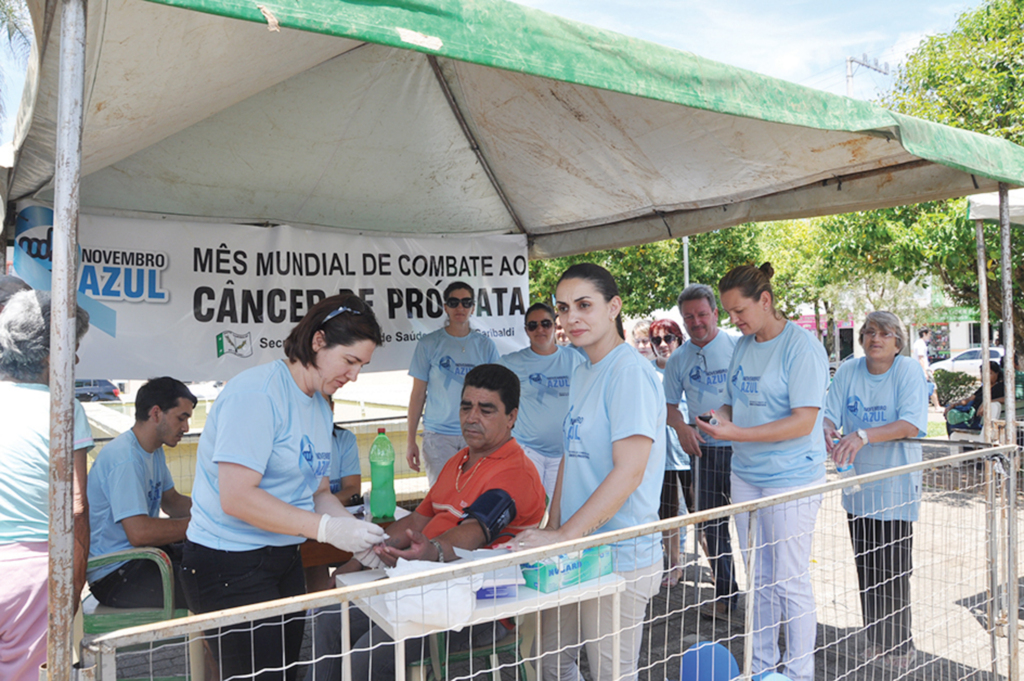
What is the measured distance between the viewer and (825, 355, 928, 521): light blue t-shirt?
12.1 feet

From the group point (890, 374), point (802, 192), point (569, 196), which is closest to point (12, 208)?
point (569, 196)

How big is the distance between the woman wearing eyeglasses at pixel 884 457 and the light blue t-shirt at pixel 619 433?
159 cm

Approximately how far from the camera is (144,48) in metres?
2.27

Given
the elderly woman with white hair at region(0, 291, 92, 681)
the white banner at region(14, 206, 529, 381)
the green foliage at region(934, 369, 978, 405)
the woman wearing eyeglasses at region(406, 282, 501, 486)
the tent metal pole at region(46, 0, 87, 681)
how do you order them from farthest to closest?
the green foliage at region(934, 369, 978, 405)
the woman wearing eyeglasses at region(406, 282, 501, 486)
the white banner at region(14, 206, 529, 381)
the elderly woman with white hair at region(0, 291, 92, 681)
the tent metal pole at region(46, 0, 87, 681)

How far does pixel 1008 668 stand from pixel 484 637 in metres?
2.54

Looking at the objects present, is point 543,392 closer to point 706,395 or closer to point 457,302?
point 457,302

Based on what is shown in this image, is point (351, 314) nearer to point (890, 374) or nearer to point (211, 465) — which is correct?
point (211, 465)

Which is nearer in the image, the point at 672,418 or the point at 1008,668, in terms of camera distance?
the point at 1008,668

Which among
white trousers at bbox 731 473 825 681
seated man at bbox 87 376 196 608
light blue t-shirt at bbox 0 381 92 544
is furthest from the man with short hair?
light blue t-shirt at bbox 0 381 92 544

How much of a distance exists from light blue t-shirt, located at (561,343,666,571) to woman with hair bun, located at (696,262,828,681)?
2.39 feet

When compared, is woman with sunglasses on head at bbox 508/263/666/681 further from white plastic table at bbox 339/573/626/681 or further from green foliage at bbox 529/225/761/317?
green foliage at bbox 529/225/761/317

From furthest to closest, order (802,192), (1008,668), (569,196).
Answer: (569,196), (802,192), (1008,668)

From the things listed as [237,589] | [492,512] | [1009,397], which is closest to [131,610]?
[237,589]

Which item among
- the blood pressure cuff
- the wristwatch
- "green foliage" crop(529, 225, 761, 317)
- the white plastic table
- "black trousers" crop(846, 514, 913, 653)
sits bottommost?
"black trousers" crop(846, 514, 913, 653)
